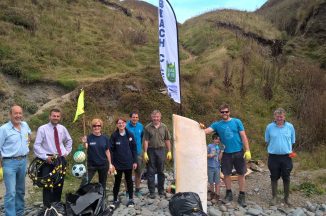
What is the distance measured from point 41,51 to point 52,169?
10.9m

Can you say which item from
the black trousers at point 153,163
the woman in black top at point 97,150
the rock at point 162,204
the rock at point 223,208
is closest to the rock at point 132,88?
the black trousers at point 153,163

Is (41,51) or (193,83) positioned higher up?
(41,51)

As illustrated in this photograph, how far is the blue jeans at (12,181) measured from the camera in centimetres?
583

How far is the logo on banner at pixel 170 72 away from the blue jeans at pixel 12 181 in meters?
2.98

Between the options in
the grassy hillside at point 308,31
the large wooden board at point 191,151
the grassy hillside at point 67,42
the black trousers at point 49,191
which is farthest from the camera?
the grassy hillside at point 308,31

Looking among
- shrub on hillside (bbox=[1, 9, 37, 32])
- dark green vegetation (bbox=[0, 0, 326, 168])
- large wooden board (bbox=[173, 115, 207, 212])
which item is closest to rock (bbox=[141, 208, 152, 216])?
large wooden board (bbox=[173, 115, 207, 212])

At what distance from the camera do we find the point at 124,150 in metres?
6.92

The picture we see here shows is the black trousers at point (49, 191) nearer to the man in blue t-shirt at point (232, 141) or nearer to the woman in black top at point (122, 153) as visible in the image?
the woman in black top at point (122, 153)

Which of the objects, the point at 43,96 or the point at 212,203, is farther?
the point at 43,96

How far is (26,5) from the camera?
19.7 metres

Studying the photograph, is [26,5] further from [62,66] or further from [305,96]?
[305,96]

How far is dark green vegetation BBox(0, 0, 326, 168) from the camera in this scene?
13.3 m

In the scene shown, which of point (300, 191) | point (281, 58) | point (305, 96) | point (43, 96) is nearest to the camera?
point (300, 191)

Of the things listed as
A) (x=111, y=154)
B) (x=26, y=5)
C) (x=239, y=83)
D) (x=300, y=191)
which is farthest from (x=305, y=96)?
(x=26, y=5)
